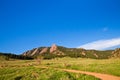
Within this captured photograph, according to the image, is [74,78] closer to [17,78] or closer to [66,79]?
[66,79]

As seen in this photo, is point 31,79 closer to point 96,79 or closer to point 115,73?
point 96,79

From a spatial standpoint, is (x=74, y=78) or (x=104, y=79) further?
(x=74, y=78)

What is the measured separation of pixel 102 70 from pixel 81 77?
675cm

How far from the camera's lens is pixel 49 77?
31125 millimetres

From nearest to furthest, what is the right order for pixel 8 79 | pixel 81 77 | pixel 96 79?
pixel 96 79
pixel 81 77
pixel 8 79

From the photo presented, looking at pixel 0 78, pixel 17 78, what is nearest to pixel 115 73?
pixel 17 78

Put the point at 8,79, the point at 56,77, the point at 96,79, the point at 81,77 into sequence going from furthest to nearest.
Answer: the point at 8,79 → the point at 56,77 → the point at 81,77 → the point at 96,79

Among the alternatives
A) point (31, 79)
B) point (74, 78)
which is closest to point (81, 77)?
point (74, 78)

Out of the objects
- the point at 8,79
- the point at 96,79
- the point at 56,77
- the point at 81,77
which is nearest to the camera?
the point at 96,79

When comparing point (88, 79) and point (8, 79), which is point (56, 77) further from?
point (8, 79)

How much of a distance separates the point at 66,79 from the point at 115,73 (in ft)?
25.0

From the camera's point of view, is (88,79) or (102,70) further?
(102,70)

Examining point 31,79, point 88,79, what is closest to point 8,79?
point 31,79

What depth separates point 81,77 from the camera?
2914 centimetres
